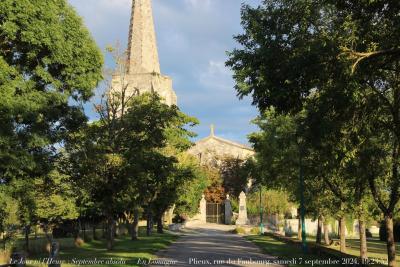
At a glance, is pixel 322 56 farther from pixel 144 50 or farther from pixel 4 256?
pixel 144 50

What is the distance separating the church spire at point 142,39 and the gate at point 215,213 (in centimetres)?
2340

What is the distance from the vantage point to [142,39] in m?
78.1

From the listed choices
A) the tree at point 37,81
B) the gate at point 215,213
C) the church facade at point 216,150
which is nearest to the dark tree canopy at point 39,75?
the tree at point 37,81

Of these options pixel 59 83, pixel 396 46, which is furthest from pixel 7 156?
pixel 396 46

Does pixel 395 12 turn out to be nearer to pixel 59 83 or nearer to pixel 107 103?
pixel 59 83

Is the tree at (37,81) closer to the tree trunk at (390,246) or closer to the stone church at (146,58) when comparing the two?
the tree trunk at (390,246)

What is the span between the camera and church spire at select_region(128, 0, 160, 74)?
77.9 m

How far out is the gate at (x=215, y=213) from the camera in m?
77.5

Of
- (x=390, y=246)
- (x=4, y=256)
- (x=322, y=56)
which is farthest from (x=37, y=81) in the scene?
(x=390, y=246)

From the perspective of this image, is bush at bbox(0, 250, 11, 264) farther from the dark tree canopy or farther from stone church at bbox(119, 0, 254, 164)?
stone church at bbox(119, 0, 254, 164)

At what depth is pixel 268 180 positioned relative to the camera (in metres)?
36.8

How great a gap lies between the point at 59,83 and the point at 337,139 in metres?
10.3

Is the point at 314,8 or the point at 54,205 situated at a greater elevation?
the point at 314,8

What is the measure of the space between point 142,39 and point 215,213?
3002 centimetres
